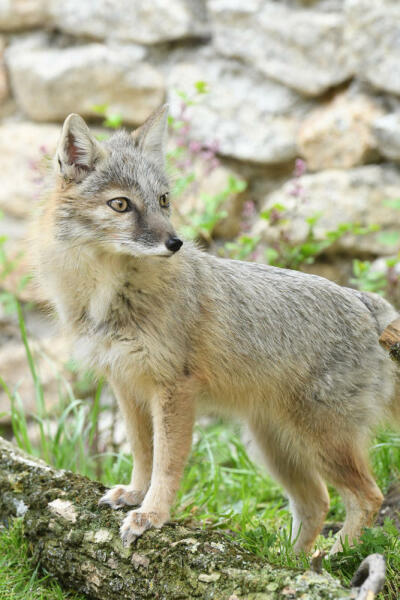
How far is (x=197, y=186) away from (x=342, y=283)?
148 cm

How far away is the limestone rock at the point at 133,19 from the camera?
5.97 meters

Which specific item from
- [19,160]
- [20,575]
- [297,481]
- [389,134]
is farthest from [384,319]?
[19,160]

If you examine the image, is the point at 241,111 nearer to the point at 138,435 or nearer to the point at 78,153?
the point at 78,153

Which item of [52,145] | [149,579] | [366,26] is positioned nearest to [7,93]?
[52,145]

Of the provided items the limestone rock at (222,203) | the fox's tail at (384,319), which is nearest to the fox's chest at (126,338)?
the fox's tail at (384,319)

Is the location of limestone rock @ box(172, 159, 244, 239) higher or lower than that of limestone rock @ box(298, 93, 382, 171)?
lower

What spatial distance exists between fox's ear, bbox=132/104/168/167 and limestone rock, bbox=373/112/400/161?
7.47 feet

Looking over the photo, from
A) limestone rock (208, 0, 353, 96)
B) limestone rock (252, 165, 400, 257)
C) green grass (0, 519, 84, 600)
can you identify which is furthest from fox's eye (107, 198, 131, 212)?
limestone rock (208, 0, 353, 96)

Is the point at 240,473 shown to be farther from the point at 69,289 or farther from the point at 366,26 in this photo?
the point at 366,26

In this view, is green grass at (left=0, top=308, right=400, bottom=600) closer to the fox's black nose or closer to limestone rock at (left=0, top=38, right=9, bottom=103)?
the fox's black nose

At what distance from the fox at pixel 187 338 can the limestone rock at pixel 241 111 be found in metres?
2.05

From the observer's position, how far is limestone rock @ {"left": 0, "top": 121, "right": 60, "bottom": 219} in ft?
20.7

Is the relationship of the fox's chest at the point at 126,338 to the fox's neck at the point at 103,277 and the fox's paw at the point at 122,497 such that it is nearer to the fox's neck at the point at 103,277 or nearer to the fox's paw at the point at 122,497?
the fox's neck at the point at 103,277

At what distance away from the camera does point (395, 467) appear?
4559 mm
